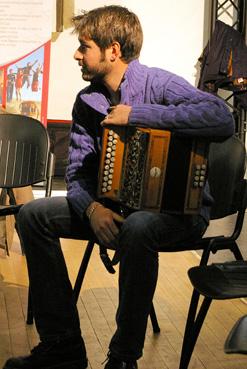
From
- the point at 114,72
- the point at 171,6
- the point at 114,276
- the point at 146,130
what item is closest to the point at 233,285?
the point at 146,130

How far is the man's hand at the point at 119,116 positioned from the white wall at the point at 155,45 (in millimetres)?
3377

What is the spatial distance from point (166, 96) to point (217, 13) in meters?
3.72

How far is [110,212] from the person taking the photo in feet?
6.57

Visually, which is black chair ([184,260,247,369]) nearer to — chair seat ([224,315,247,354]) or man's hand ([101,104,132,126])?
man's hand ([101,104,132,126])

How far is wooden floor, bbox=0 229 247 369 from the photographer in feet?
7.24

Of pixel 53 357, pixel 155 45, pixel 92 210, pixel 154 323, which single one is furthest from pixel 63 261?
pixel 155 45

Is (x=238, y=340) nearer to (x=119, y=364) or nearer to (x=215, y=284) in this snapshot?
(x=215, y=284)

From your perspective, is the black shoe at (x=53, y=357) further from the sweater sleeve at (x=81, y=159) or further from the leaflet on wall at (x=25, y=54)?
the leaflet on wall at (x=25, y=54)

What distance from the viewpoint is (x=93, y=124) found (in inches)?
85.7

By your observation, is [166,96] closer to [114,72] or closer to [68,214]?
[114,72]

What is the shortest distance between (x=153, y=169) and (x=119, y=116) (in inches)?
7.6

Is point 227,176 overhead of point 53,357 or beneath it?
overhead

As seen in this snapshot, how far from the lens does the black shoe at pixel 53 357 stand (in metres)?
2.00

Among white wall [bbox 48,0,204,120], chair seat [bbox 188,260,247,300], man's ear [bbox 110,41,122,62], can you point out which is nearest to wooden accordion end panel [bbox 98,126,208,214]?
chair seat [bbox 188,260,247,300]
